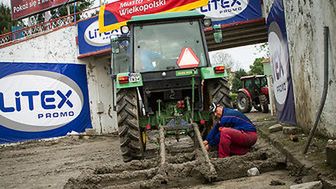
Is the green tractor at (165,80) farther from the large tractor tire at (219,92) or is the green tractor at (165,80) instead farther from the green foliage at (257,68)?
the green foliage at (257,68)

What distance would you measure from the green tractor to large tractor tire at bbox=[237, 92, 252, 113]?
12.2 meters

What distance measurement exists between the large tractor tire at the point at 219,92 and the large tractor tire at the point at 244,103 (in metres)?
12.4

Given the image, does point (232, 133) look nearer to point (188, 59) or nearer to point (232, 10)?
point (188, 59)

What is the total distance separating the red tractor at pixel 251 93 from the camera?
1955 centimetres

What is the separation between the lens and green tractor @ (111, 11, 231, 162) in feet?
22.8

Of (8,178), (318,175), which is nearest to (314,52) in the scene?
(318,175)

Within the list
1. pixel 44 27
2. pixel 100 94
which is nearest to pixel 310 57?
pixel 100 94

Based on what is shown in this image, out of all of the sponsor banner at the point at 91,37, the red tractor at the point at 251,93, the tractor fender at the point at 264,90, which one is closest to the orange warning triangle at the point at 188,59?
the sponsor banner at the point at 91,37

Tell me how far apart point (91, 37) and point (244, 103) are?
8448 mm

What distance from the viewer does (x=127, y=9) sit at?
1390 centimetres

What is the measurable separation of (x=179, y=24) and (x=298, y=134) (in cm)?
290

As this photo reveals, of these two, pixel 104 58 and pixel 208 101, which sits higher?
pixel 104 58

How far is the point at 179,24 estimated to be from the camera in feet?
24.9

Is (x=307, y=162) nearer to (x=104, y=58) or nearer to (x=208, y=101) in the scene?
(x=208, y=101)
